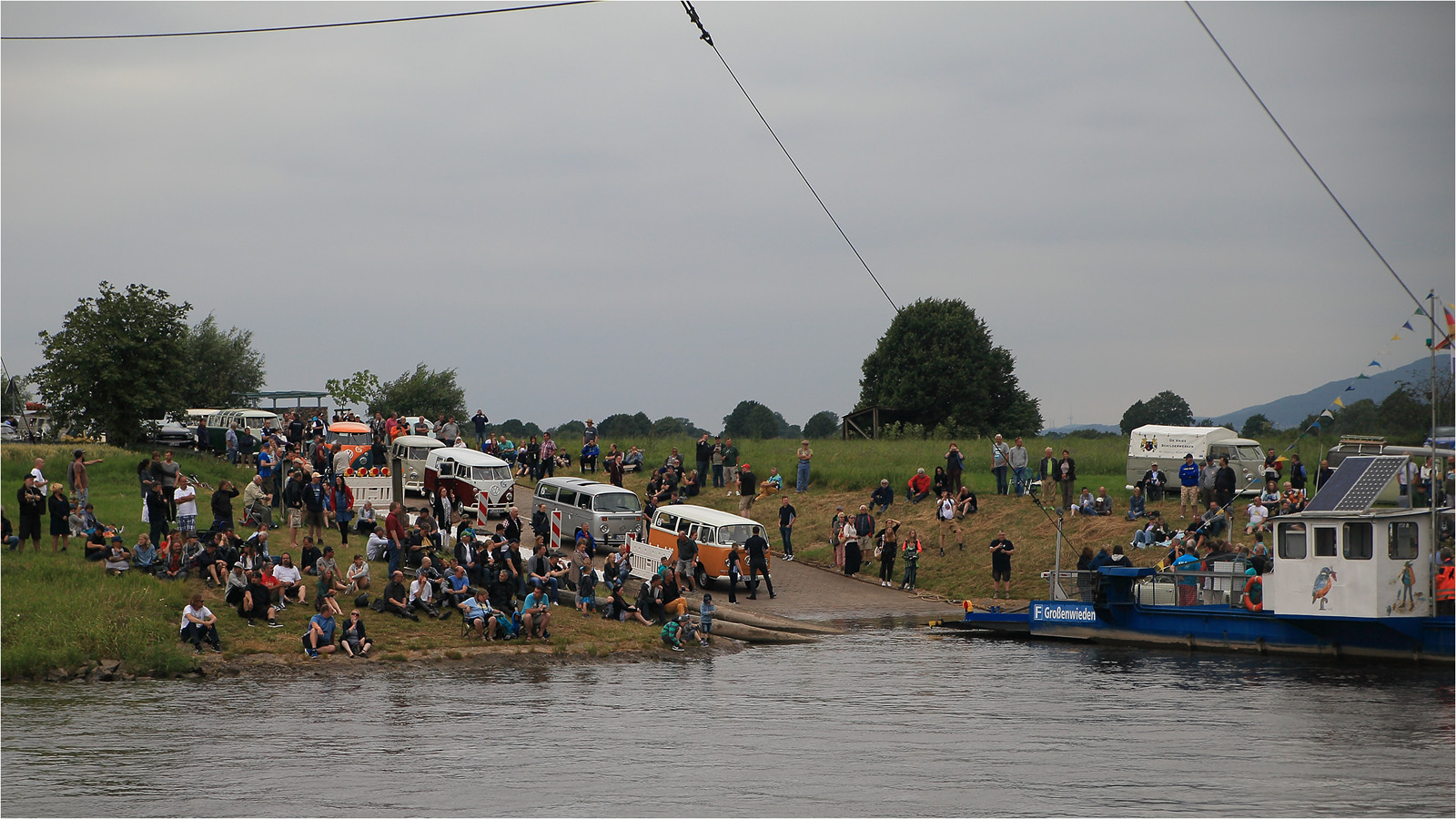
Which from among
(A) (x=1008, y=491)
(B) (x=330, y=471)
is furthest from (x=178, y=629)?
(A) (x=1008, y=491)

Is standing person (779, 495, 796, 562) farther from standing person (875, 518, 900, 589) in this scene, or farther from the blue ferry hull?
the blue ferry hull

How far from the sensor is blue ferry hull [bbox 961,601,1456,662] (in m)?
26.8

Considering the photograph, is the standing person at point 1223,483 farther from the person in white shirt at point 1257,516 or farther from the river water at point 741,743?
the river water at point 741,743

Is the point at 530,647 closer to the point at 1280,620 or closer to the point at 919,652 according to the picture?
the point at 919,652

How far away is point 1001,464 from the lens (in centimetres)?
4288

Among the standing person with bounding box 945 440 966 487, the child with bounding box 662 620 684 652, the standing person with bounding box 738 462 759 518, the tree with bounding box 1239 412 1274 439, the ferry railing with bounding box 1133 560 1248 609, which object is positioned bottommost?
the child with bounding box 662 620 684 652

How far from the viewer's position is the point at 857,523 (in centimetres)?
3947

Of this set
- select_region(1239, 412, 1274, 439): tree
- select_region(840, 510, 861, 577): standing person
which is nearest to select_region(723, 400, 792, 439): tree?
select_region(1239, 412, 1274, 439): tree

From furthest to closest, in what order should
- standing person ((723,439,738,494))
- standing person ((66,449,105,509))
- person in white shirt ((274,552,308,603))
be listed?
standing person ((723,439,738,494)) < standing person ((66,449,105,509)) < person in white shirt ((274,552,308,603))

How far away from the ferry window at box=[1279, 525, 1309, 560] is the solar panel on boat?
0.53 m

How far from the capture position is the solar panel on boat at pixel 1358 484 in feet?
89.2

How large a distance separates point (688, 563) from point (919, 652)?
7.13m

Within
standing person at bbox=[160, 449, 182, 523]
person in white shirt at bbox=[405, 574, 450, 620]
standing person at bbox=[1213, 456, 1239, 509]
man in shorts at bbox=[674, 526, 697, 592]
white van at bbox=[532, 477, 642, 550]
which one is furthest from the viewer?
white van at bbox=[532, 477, 642, 550]

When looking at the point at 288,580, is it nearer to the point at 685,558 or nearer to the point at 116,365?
the point at 685,558
